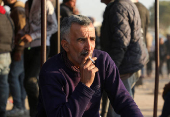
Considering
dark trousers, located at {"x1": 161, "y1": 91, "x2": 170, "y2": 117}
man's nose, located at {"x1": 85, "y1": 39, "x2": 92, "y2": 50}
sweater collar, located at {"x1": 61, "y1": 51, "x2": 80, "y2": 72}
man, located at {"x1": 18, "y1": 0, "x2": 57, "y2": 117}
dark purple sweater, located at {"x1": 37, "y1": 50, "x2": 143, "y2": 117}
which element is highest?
man's nose, located at {"x1": 85, "y1": 39, "x2": 92, "y2": 50}

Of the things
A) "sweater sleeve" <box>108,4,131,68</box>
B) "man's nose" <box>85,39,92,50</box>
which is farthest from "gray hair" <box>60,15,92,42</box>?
"sweater sleeve" <box>108,4,131,68</box>

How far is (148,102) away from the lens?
676 cm

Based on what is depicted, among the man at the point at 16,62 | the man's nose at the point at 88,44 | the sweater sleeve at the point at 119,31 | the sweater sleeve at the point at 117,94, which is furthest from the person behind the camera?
the man at the point at 16,62

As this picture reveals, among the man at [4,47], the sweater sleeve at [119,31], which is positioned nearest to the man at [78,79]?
the sweater sleeve at [119,31]

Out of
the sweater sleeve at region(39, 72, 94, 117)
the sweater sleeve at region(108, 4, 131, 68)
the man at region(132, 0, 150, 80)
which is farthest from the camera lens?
the man at region(132, 0, 150, 80)

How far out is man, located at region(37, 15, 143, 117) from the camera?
6.29ft

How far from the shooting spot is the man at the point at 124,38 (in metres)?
3.35

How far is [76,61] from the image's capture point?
7.03 ft

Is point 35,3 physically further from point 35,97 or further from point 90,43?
point 90,43

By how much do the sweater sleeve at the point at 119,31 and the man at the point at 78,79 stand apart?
111 cm

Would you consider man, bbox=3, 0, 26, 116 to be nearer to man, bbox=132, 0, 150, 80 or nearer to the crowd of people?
Answer: the crowd of people

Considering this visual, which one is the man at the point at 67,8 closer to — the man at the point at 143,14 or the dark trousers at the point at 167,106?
the man at the point at 143,14

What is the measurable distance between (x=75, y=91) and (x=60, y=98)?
0.11 m

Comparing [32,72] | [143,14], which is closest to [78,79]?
[32,72]
